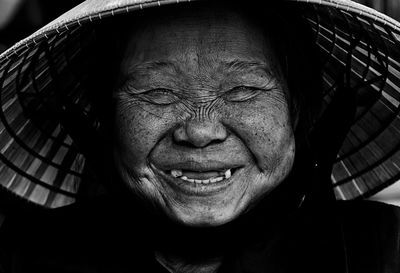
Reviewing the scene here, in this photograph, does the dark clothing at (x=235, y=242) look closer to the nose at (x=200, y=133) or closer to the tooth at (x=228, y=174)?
the tooth at (x=228, y=174)

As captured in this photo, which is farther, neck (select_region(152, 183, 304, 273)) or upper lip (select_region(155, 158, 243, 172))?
neck (select_region(152, 183, 304, 273))

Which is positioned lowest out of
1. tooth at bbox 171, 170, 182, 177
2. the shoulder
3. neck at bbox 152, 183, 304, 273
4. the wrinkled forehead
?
the shoulder

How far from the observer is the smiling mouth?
1.72m

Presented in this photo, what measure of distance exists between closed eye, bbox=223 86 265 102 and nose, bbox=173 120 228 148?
66 mm

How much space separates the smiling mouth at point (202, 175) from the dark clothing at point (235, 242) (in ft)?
0.54

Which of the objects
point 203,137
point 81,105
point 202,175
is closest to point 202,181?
point 202,175

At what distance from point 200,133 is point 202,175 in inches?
4.8

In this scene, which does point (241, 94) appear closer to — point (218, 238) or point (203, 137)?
point (203, 137)

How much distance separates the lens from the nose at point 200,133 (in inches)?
65.0

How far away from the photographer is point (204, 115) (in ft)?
5.51

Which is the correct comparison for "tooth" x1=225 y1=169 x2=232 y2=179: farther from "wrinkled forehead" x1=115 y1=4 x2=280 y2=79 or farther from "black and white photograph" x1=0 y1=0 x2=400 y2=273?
"wrinkled forehead" x1=115 y1=4 x2=280 y2=79

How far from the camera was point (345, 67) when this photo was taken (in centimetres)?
195

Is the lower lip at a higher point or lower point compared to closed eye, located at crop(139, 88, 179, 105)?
lower

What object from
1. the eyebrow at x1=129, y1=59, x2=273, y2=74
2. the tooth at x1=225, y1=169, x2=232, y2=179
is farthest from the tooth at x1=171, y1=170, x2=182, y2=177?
the eyebrow at x1=129, y1=59, x2=273, y2=74
